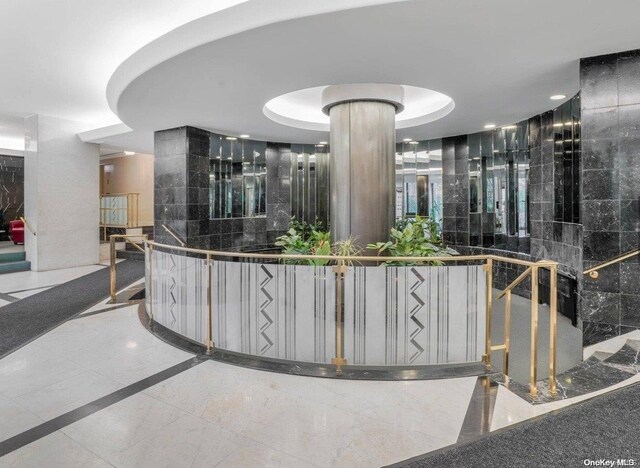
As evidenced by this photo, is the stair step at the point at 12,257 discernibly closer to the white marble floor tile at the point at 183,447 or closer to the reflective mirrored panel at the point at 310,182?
the reflective mirrored panel at the point at 310,182

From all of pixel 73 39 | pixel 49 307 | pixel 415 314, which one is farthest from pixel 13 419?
pixel 73 39

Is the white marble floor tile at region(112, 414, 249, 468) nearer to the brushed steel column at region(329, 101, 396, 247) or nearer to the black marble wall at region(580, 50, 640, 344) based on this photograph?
the brushed steel column at region(329, 101, 396, 247)

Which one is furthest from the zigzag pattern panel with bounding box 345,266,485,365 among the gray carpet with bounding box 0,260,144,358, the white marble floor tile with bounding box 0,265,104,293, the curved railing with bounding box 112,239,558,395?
the white marble floor tile with bounding box 0,265,104,293

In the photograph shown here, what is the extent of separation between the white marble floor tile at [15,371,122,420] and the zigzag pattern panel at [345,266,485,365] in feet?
7.34

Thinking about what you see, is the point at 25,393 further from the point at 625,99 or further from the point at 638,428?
the point at 625,99

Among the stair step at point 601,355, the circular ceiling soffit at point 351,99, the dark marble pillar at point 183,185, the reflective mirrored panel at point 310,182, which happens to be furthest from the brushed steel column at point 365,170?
the reflective mirrored panel at point 310,182

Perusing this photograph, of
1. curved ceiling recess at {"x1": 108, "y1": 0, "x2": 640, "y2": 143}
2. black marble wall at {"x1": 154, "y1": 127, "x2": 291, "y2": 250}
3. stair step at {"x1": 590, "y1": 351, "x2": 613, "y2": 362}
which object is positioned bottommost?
stair step at {"x1": 590, "y1": 351, "x2": 613, "y2": 362}

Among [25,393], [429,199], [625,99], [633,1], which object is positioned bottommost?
[25,393]

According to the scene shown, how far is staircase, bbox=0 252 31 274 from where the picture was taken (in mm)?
9148

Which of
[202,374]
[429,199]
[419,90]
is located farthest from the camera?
[429,199]

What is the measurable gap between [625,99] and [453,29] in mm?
2209

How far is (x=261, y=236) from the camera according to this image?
1044 centimetres

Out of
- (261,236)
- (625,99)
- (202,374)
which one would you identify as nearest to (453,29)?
(625,99)

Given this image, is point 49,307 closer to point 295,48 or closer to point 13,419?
point 13,419
